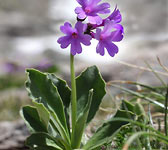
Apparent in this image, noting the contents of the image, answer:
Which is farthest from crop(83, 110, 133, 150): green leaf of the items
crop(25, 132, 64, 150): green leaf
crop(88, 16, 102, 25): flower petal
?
crop(88, 16, 102, 25): flower petal

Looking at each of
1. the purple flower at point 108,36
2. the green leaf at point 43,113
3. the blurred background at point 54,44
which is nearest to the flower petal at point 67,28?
the purple flower at point 108,36

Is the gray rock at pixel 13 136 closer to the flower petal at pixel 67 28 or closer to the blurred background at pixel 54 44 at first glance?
the blurred background at pixel 54 44

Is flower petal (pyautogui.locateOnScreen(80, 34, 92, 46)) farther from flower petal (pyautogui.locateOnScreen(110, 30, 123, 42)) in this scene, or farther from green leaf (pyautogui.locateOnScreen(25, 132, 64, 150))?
green leaf (pyautogui.locateOnScreen(25, 132, 64, 150))

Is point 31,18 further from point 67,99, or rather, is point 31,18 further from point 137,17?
point 67,99

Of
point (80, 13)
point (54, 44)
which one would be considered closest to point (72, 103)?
point (80, 13)

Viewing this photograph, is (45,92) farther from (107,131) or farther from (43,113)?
(107,131)

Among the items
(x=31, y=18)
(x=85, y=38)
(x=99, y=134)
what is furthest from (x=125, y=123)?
(x=31, y=18)

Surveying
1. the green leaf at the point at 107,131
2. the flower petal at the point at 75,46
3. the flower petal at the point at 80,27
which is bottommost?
the green leaf at the point at 107,131

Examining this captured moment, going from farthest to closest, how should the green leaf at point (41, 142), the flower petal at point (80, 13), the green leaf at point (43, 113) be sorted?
the green leaf at point (41, 142) < the green leaf at point (43, 113) < the flower petal at point (80, 13)
